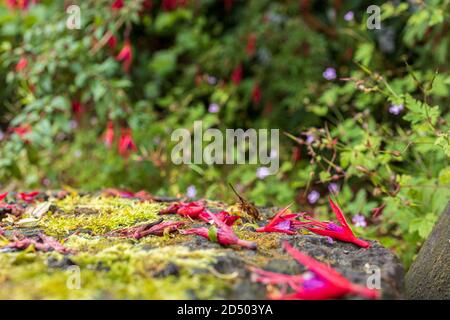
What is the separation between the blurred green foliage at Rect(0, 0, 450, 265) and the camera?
3.25 meters

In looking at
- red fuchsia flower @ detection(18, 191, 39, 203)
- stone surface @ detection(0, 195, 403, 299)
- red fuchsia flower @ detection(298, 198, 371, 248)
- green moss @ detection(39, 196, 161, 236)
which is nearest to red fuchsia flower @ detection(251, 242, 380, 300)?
stone surface @ detection(0, 195, 403, 299)

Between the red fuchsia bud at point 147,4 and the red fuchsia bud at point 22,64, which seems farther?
the red fuchsia bud at point 147,4

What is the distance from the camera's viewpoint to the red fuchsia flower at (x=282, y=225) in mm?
1632

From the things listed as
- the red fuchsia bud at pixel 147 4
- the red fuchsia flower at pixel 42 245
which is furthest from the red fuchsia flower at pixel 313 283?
the red fuchsia bud at pixel 147 4

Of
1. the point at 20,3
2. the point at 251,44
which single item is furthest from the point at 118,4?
the point at 251,44

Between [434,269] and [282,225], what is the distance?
17.3 inches

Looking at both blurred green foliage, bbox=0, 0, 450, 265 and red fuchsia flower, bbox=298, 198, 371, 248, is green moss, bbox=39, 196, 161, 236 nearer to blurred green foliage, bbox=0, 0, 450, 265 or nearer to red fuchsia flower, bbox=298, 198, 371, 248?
red fuchsia flower, bbox=298, 198, 371, 248

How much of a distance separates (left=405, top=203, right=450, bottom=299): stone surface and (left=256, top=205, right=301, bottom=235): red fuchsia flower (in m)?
0.38

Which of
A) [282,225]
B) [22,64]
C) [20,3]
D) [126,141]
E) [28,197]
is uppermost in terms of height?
[20,3]

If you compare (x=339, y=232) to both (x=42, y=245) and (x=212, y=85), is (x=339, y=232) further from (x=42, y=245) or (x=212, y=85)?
(x=212, y=85)

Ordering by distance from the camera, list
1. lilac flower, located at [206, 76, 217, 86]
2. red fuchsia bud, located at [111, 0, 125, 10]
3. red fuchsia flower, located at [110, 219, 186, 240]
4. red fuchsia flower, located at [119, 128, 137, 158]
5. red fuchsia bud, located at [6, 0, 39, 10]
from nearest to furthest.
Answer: red fuchsia flower, located at [110, 219, 186, 240] < red fuchsia bud, located at [111, 0, 125, 10] < red fuchsia flower, located at [119, 128, 137, 158] < red fuchsia bud, located at [6, 0, 39, 10] < lilac flower, located at [206, 76, 217, 86]

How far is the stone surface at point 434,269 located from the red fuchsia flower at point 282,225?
378mm

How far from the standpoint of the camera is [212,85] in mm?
4285

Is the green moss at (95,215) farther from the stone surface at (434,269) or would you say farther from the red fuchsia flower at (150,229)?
the stone surface at (434,269)
